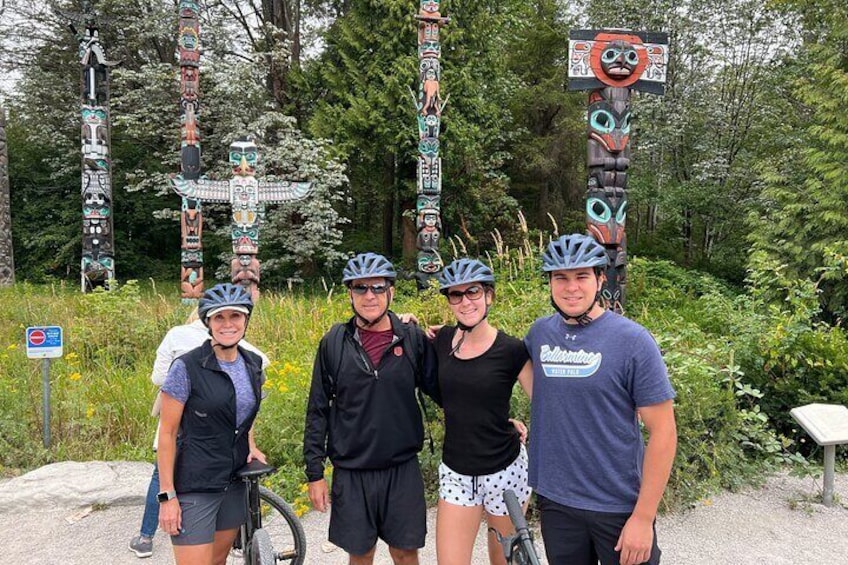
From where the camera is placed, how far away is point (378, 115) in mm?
13500

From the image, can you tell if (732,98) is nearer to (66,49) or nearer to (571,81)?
(571,81)

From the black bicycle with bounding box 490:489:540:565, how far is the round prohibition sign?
4517 millimetres

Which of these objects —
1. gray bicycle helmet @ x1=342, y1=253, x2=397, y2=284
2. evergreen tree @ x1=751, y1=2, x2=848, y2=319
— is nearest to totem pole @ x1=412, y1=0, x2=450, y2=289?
evergreen tree @ x1=751, y1=2, x2=848, y2=319

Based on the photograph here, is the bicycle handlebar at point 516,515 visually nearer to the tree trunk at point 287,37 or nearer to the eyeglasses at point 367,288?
the eyeglasses at point 367,288

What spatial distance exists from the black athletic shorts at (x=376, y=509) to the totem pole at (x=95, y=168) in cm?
977

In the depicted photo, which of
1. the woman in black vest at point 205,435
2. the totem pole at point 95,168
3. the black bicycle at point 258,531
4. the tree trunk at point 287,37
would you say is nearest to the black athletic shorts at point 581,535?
the black bicycle at point 258,531

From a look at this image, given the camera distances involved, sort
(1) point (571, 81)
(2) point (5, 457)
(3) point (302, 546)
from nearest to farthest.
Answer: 1. (3) point (302, 546)
2. (2) point (5, 457)
3. (1) point (571, 81)

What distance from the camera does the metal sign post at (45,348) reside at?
4.91 meters

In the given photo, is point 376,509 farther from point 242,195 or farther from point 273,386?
point 242,195

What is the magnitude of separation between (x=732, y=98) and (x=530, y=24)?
6383 mm

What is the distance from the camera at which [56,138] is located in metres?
15.5

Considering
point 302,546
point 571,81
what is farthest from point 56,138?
point 302,546

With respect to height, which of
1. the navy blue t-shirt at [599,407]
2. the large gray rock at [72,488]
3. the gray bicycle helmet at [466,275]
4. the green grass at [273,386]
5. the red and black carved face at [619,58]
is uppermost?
the red and black carved face at [619,58]

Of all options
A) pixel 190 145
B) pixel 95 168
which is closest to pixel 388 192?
pixel 190 145
